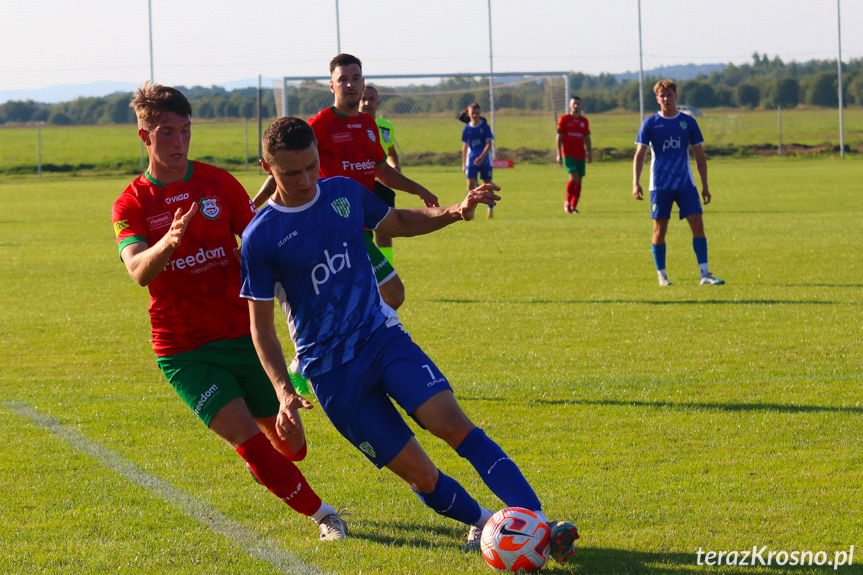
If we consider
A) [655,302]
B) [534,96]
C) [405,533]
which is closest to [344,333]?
[405,533]

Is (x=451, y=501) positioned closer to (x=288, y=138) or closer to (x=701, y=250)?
(x=288, y=138)

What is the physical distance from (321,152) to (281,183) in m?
3.31

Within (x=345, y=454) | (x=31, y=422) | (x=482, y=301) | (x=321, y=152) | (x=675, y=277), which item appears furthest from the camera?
(x=675, y=277)

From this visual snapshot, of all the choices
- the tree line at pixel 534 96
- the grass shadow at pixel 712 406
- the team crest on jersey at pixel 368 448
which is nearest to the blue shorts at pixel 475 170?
the tree line at pixel 534 96

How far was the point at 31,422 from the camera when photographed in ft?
19.9

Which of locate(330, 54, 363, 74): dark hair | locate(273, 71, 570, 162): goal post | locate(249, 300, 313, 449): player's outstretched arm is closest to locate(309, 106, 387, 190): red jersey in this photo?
locate(330, 54, 363, 74): dark hair

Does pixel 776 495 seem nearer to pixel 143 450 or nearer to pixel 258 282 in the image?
pixel 258 282

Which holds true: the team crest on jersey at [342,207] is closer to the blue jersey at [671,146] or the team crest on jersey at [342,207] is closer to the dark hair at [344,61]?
the dark hair at [344,61]

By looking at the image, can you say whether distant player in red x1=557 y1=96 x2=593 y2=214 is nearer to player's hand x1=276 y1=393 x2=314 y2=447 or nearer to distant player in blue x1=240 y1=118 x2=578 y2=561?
distant player in blue x1=240 y1=118 x2=578 y2=561

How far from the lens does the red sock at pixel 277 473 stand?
3.98 metres

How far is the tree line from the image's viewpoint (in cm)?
3581

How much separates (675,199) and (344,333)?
7.81 m

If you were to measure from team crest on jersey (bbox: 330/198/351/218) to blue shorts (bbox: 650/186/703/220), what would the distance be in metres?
7.35

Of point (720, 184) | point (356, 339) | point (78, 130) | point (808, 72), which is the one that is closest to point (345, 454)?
point (356, 339)
